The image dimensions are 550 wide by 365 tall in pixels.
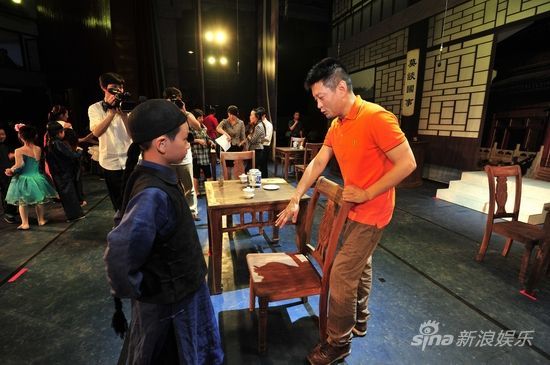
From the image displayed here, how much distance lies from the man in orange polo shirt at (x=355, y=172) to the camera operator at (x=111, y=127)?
194 centimetres

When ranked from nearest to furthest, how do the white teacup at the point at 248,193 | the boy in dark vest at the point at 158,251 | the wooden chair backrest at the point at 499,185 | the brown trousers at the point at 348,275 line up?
1. the boy in dark vest at the point at 158,251
2. the brown trousers at the point at 348,275
3. the white teacup at the point at 248,193
4. the wooden chair backrest at the point at 499,185

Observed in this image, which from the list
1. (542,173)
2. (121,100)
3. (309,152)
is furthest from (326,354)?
(542,173)

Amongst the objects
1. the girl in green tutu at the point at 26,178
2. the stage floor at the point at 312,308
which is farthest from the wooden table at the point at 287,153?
the girl in green tutu at the point at 26,178

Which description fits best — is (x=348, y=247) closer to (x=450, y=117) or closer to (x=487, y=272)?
(x=487, y=272)

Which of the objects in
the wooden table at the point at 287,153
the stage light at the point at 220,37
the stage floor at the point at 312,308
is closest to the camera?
the stage floor at the point at 312,308

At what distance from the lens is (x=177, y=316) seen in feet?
3.50

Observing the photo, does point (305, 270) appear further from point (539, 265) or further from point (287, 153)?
point (287, 153)

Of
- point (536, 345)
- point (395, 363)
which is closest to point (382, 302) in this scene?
point (395, 363)

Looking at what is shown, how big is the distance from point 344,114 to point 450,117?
582 cm

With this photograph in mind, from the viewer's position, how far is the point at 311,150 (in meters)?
6.02

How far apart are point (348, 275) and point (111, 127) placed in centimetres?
254

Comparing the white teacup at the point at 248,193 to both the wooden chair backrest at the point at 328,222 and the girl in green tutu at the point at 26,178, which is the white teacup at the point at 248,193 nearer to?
the wooden chair backrest at the point at 328,222

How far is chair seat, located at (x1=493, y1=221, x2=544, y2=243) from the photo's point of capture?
2328mm

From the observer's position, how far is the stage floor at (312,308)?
1.70 metres
